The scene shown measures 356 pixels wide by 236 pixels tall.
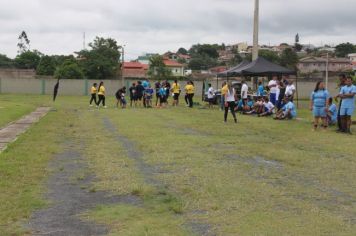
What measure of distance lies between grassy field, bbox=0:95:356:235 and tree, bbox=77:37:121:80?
69262mm

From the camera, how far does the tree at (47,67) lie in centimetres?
8738

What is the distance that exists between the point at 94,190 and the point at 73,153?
3.94 meters

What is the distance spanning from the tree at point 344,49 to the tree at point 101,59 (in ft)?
203

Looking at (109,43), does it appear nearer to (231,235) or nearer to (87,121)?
(87,121)

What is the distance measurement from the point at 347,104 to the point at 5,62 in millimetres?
101077

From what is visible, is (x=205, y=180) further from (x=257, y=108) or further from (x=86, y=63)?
(x=86, y=63)

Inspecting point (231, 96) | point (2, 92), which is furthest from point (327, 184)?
point (2, 92)

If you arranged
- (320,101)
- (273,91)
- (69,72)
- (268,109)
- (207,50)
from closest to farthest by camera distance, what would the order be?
(320,101) < (268,109) < (273,91) < (69,72) < (207,50)

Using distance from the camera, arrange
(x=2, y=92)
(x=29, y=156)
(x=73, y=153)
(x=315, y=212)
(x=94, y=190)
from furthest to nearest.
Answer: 1. (x=2, y=92)
2. (x=73, y=153)
3. (x=29, y=156)
4. (x=94, y=190)
5. (x=315, y=212)

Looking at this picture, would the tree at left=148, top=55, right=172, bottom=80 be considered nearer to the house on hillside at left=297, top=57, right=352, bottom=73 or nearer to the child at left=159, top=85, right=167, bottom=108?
the house on hillside at left=297, top=57, right=352, bottom=73

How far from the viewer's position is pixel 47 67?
290ft

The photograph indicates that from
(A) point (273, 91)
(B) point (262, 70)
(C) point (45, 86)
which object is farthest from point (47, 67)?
(A) point (273, 91)

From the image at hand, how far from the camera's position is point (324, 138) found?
48.6 feet

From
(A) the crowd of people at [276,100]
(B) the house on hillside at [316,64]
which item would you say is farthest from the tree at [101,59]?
(A) the crowd of people at [276,100]
